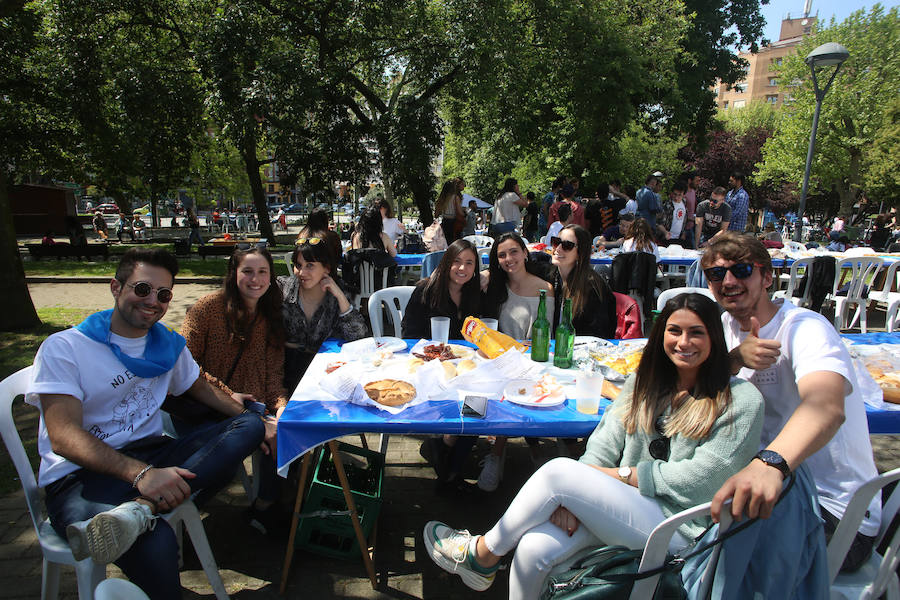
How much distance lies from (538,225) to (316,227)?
8.54 meters

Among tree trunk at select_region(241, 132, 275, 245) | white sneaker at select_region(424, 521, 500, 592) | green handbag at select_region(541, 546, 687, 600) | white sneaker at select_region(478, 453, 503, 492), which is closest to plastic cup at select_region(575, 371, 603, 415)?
green handbag at select_region(541, 546, 687, 600)

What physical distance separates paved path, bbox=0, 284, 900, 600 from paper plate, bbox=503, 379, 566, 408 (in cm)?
92

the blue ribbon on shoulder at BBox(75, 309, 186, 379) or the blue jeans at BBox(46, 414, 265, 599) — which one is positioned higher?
the blue ribbon on shoulder at BBox(75, 309, 186, 379)

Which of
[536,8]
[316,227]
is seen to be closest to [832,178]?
[536,8]

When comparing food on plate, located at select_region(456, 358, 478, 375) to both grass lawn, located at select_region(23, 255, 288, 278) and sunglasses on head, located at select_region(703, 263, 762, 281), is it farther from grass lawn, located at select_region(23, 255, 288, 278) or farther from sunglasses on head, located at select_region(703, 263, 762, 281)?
grass lawn, located at select_region(23, 255, 288, 278)

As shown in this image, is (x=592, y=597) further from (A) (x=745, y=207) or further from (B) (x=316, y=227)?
(A) (x=745, y=207)

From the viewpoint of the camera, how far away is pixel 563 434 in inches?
82.7

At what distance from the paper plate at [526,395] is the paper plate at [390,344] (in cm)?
79

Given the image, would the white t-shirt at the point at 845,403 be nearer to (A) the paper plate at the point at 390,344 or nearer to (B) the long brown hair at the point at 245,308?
(A) the paper plate at the point at 390,344

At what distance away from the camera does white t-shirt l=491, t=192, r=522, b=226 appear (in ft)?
34.8

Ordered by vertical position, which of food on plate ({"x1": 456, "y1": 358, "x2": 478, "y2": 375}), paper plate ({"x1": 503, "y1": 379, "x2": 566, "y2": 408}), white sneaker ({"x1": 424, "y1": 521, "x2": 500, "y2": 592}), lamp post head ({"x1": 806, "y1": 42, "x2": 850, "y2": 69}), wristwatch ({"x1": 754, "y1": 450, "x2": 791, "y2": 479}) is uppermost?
lamp post head ({"x1": 806, "y1": 42, "x2": 850, "y2": 69})

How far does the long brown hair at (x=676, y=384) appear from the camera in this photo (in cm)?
179

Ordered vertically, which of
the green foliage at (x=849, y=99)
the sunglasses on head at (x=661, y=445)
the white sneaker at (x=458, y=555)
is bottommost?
the white sneaker at (x=458, y=555)

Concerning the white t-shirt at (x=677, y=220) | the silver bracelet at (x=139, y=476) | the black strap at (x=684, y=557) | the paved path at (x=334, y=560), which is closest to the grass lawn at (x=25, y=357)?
the paved path at (x=334, y=560)
